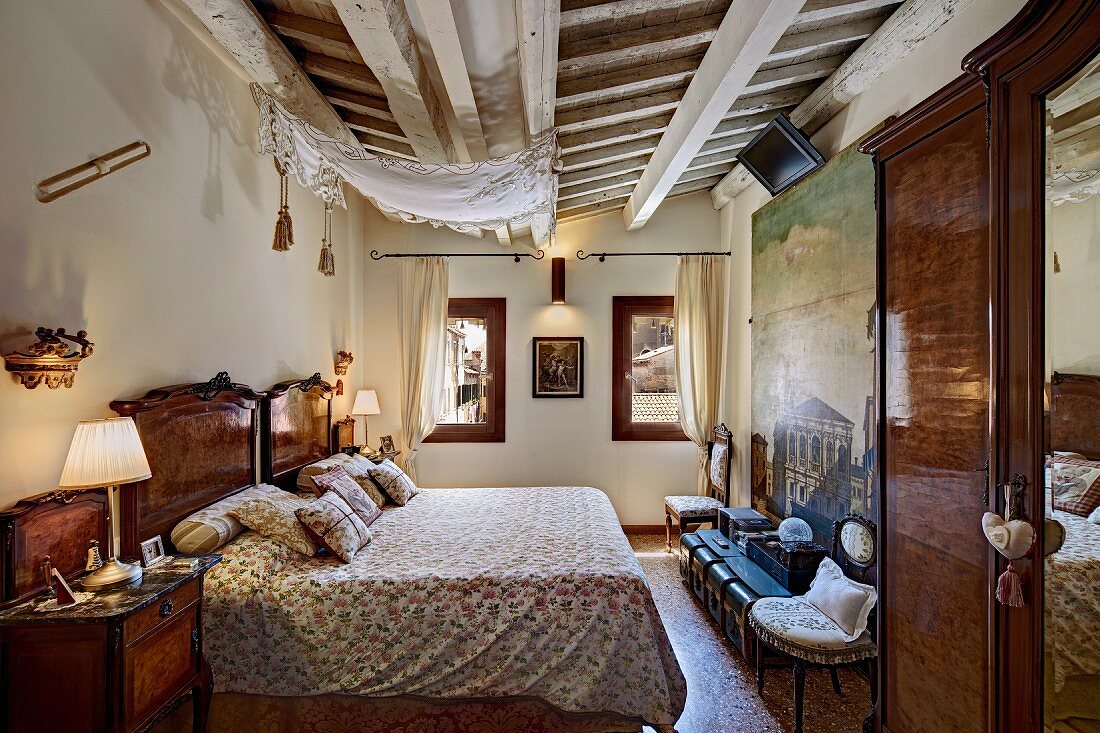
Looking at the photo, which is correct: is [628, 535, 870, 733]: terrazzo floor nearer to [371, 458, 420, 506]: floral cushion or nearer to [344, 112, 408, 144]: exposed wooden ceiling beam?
[371, 458, 420, 506]: floral cushion

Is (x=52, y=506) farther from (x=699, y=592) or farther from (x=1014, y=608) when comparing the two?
(x=699, y=592)

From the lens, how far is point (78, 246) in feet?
5.98

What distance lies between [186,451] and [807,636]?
9.77 ft

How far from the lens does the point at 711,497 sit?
4.50 metres

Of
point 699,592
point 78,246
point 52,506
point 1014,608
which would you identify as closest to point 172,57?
point 78,246

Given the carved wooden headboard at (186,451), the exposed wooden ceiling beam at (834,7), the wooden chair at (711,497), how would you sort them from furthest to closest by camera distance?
the wooden chair at (711,497) → the exposed wooden ceiling beam at (834,7) → the carved wooden headboard at (186,451)

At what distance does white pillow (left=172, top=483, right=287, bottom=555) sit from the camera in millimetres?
2098

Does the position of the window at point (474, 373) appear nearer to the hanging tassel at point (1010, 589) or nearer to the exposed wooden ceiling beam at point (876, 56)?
the exposed wooden ceiling beam at point (876, 56)

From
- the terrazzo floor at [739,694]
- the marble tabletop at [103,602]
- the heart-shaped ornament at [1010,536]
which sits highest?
the heart-shaped ornament at [1010,536]

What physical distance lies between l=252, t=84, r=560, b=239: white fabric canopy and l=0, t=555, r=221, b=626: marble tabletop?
5.54 feet

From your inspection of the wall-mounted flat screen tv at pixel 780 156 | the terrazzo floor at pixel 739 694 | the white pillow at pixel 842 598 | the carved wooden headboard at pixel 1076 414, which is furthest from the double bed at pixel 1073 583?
the wall-mounted flat screen tv at pixel 780 156

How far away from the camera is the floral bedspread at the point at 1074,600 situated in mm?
1021

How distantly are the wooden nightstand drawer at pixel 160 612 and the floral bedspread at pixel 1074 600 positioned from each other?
2462 mm

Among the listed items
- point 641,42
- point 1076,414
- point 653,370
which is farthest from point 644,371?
point 1076,414
